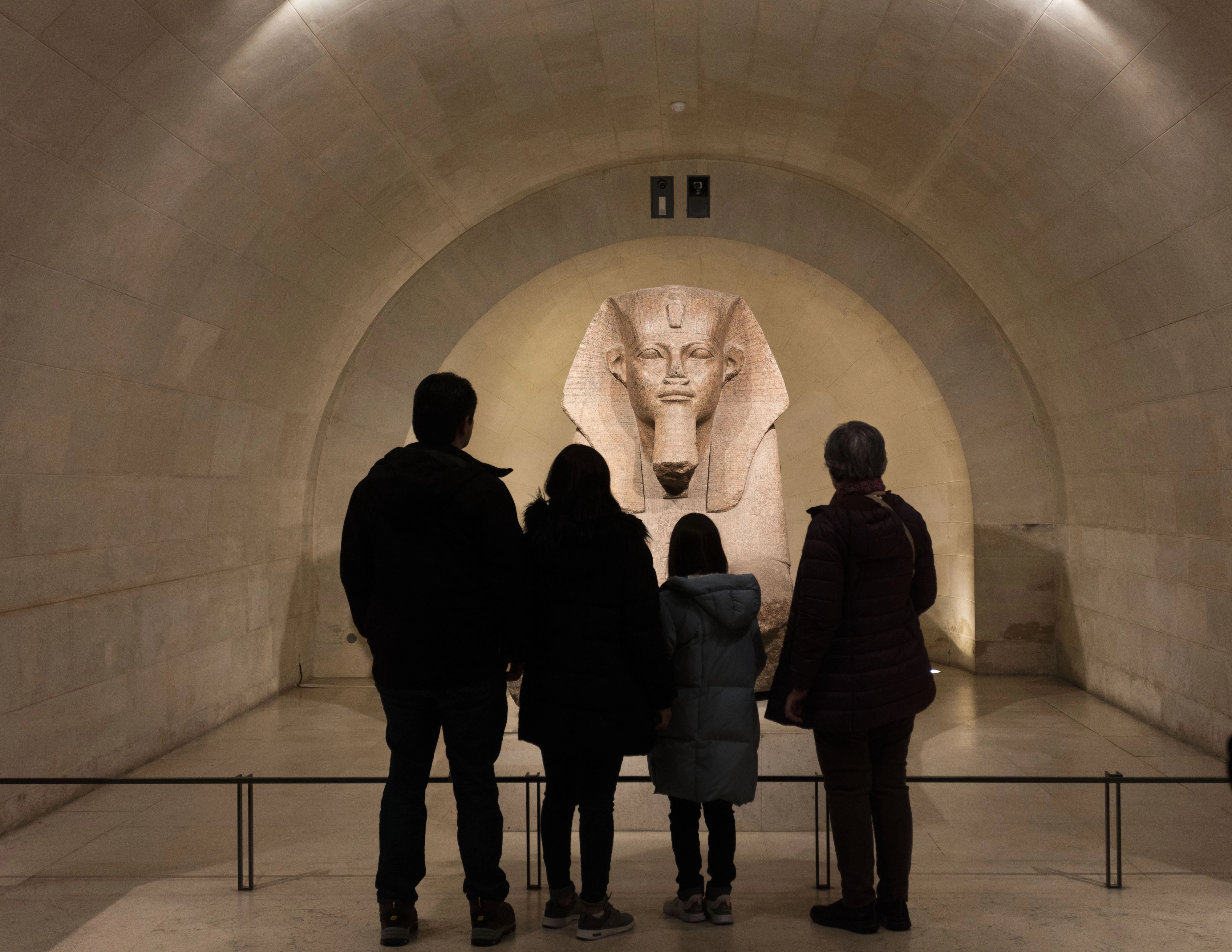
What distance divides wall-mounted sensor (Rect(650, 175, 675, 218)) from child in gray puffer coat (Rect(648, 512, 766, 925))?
21.0 feet

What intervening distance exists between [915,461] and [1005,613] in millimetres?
1890

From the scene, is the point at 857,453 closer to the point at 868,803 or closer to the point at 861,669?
the point at 861,669

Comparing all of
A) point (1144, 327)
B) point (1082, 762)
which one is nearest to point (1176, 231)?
point (1144, 327)

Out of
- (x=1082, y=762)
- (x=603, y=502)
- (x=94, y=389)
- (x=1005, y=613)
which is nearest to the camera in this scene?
(x=603, y=502)

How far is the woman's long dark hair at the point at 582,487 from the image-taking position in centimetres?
334

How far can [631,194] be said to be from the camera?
9484 millimetres

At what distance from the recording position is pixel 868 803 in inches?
137

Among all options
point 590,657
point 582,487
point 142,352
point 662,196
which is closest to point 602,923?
point 590,657

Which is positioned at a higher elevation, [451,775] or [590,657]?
[590,657]

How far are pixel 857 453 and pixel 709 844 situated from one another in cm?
141

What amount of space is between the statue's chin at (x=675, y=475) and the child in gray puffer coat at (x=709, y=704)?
1809 mm

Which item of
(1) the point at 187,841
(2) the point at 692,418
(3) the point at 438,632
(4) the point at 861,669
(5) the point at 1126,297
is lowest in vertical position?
(1) the point at 187,841

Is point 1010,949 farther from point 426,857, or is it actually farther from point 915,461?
point 915,461

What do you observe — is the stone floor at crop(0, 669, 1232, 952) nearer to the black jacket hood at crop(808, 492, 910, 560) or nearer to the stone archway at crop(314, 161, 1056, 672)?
the black jacket hood at crop(808, 492, 910, 560)
